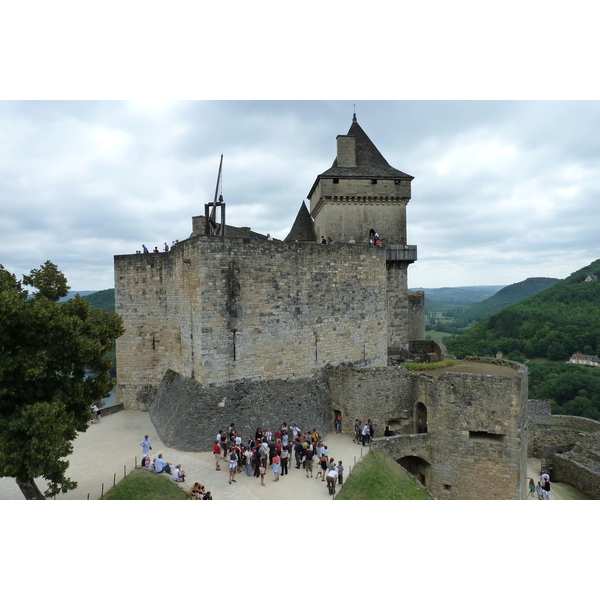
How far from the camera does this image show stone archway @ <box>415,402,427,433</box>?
17.5 metres

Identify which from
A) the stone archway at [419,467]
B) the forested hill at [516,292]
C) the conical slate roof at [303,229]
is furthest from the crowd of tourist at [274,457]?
the forested hill at [516,292]

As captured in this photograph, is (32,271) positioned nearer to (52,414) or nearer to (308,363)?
(52,414)

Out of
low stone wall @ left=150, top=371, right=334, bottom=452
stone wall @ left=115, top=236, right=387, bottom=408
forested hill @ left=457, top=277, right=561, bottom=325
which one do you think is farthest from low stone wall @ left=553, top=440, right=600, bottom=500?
forested hill @ left=457, top=277, right=561, bottom=325

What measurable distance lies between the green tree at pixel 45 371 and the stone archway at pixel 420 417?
41.8 ft

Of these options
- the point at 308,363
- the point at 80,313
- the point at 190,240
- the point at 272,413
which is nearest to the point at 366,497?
the point at 272,413

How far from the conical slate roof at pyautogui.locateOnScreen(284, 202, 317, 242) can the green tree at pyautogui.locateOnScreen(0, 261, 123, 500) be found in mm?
17938

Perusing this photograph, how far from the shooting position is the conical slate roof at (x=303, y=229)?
27.2m

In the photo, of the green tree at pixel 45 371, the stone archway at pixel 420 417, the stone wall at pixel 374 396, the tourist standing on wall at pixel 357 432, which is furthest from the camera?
the stone archway at pixel 420 417

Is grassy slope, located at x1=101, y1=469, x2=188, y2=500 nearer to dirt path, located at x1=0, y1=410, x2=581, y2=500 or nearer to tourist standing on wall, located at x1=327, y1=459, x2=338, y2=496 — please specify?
dirt path, located at x1=0, y1=410, x2=581, y2=500

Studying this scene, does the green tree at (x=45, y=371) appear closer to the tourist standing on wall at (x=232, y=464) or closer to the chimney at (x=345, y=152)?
the tourist standing on wall at (x=232, y=464)

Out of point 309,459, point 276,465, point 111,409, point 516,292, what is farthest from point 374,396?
point 516,292

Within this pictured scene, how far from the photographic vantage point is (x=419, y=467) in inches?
664

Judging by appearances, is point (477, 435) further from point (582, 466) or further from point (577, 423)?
point (577, 423)

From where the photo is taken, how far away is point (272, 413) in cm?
1523
